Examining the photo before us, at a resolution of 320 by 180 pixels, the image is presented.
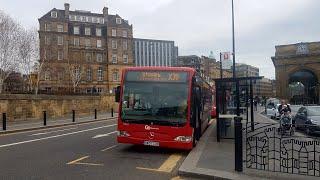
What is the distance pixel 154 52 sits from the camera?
369 ft

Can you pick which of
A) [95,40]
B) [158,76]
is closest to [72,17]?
[95,40]

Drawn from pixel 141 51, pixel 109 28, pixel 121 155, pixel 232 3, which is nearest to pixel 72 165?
pixel 121 155

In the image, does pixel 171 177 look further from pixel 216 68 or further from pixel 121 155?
pixel 216 68

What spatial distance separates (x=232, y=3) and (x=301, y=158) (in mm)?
22716

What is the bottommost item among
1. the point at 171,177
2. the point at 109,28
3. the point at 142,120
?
the point at 171,177

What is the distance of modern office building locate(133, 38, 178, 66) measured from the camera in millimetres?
105438

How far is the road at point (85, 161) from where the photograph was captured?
1059cm

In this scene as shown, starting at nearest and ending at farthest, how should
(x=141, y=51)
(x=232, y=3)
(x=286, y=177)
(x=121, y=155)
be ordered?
(x=286, y=177) → (x=121, y=155) → (x=232, y=3) → (x=141, y=51)

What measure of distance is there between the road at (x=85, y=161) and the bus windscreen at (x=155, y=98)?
3.68 ft

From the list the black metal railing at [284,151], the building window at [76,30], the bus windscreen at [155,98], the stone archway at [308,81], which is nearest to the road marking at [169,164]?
the bus windscreen at [155,98]

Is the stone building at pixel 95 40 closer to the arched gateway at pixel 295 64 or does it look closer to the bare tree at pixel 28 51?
the arched gateway at pixel 295 64

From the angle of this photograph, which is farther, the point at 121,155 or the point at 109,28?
the point at 109,28

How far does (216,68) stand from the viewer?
380ft

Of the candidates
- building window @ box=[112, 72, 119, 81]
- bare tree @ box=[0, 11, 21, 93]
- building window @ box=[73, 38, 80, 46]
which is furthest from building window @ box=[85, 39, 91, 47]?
bare tree @ box=[0, 11, 21, 93]
